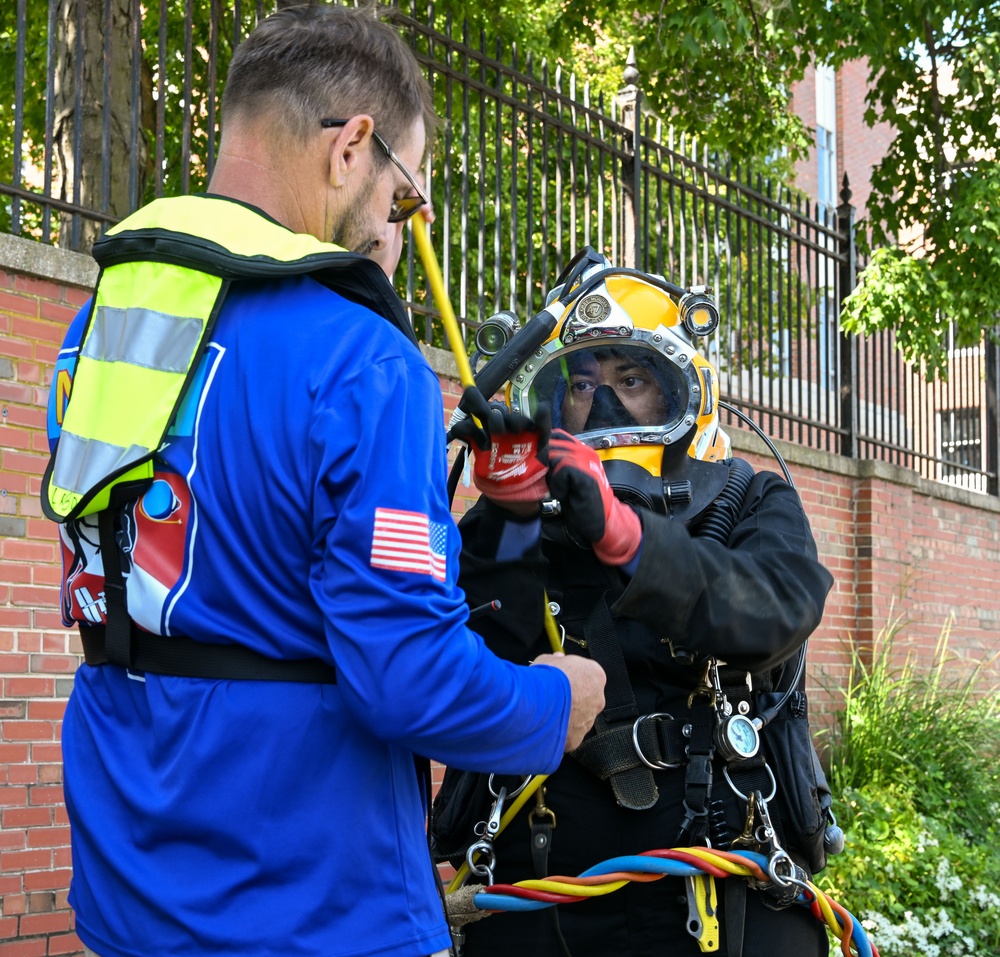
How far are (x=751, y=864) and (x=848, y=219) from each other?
8356mm

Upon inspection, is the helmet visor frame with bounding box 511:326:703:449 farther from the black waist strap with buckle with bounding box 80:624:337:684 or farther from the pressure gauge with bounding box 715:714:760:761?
the black waist strap with buckle with bounding box 80:624:337:684

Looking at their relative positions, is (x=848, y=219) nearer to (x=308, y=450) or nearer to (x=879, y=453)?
(x=879, y=453)

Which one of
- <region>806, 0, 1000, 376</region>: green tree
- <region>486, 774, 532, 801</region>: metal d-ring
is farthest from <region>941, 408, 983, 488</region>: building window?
<region>486, 774, 532, 801</region>: metal d-ring

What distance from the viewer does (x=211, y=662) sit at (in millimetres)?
1673

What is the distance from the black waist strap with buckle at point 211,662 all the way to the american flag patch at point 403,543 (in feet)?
0.61

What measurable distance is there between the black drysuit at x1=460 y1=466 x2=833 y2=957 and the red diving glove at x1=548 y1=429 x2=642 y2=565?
0.05m

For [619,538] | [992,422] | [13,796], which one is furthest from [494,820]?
[992,422]

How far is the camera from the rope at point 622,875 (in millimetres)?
2391

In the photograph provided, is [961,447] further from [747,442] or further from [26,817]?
[26,817]

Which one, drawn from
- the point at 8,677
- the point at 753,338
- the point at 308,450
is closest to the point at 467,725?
the point at 308,450

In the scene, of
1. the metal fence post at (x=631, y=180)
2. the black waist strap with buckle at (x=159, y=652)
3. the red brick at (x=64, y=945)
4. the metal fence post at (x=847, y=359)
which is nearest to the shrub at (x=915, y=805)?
the metal fence post at (x=847, y=359)

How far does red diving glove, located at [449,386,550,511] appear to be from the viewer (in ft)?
6.68

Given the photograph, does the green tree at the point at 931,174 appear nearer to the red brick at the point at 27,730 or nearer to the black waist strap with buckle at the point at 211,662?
the red brick at the point at 27,730

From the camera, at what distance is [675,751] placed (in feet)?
8.36
